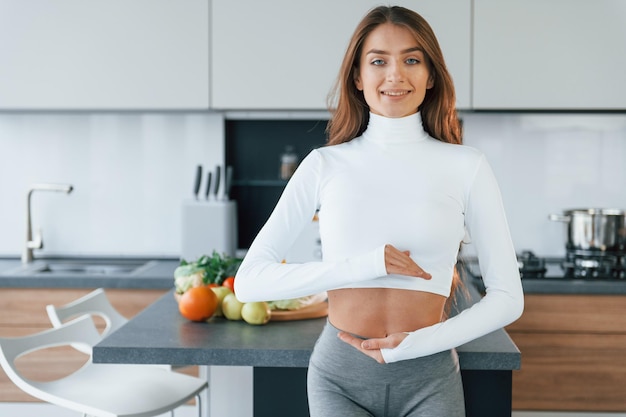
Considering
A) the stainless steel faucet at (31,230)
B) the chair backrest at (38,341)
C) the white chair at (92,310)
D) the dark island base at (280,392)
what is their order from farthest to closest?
the stainless steel faucet at (31,230)
the white chair at (92,310)
the chair backrest at (38,341)
the dark island base at (280,392)

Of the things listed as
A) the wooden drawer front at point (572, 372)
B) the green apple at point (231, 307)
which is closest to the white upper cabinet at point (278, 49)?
the wooden drawer front at point (572, 372)

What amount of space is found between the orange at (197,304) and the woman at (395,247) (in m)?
0.59

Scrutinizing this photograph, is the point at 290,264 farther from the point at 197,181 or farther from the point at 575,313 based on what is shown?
the point at 197,181

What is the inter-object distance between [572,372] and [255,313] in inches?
66.6

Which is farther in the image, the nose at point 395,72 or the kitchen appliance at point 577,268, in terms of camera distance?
the kitchen appliance at point 577,268

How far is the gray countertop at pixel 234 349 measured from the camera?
1.98 meters

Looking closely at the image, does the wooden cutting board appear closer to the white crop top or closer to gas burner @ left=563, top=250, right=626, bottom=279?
the white crop top

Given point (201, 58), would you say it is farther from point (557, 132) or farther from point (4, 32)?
point (557, 132)

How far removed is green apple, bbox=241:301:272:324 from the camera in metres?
2.30

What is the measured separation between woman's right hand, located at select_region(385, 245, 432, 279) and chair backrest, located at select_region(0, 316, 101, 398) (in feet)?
4.14

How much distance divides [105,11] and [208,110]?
62cm

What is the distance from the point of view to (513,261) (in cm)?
165

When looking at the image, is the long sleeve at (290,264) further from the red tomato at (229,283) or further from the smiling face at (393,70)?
the red tomato at (229,283)

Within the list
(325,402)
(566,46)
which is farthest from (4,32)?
(325,402)
